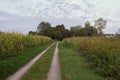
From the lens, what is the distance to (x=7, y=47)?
76.6 feet

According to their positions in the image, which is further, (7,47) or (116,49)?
(7,47)

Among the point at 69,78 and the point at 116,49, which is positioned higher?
the point at 116,49

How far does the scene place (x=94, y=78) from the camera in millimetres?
12469

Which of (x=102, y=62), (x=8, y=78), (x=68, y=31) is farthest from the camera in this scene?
(x=68, y=31)

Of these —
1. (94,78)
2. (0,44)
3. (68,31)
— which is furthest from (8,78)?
(68,31)

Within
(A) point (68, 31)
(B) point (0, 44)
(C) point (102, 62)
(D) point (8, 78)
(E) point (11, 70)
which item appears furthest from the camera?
(A) point (68, 31)

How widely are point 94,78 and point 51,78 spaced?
223 centimetres

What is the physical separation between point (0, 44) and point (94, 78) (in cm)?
1132

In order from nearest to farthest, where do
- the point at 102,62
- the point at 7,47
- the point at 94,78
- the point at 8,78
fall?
the point at 94,78
the point at 8,78
the point at 102,62
the point at 7,47

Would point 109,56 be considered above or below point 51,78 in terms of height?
above

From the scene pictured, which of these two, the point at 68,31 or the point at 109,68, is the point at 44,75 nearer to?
the point at 109,68

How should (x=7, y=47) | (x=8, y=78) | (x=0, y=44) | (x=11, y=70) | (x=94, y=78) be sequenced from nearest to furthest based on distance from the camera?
(x=94, y=78) → (x=8, y=78) → (x=11, y=70) → (x=0, y=44) → (x=7, y=47)

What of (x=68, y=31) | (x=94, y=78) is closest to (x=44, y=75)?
(x=94, y=78)

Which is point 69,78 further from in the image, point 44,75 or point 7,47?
point 7,47
